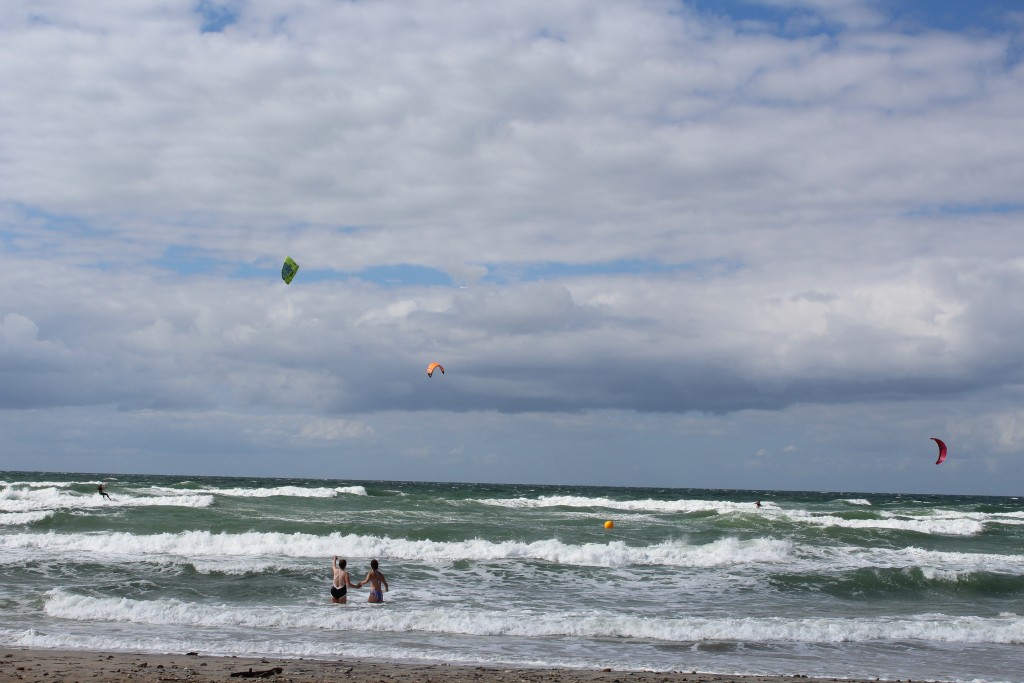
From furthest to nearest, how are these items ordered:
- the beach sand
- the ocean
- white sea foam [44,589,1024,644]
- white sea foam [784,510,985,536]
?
white sea foam [784,510,985,536], white sea foam [44,589,1024,644], the ocean, the beach sand

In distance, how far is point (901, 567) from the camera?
2081cm

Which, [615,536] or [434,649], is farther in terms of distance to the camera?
[615,536]

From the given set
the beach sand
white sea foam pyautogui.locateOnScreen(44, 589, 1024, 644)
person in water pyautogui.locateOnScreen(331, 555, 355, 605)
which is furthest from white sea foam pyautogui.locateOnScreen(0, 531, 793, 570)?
the beach sand

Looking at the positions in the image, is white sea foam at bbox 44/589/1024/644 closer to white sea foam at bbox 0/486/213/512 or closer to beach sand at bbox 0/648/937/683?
beach sand at bbox 0/648/937/683

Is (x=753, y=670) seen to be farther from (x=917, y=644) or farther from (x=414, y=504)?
(x=414, y=504)

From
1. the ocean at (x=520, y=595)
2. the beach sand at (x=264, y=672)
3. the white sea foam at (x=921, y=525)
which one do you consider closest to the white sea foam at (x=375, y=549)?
the ocean at (x=520, y=595)

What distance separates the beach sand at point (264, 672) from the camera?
9.58m

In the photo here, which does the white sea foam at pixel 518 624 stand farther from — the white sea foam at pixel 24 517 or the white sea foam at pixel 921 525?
the white sea foam at pixel 921 525

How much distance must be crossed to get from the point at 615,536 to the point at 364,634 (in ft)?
50.7

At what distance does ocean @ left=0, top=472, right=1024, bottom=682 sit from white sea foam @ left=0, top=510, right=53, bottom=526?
93 mm

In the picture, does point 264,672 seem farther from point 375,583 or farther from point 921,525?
point 921,525

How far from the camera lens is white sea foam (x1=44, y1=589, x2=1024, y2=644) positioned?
13.6 meters

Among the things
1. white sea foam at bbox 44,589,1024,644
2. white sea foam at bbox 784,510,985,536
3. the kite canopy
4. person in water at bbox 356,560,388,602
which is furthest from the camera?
white sea foam at bbox 784,510,985,536

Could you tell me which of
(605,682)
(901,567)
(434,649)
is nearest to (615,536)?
(901,567)
